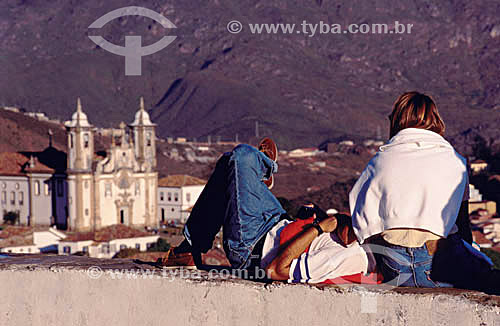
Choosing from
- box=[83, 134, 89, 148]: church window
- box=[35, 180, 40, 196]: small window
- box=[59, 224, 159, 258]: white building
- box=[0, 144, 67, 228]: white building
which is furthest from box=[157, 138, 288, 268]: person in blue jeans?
box=[35, 180, 40, 196]: small window

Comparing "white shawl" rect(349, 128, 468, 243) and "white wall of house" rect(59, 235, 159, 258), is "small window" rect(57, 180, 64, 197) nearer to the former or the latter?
"white wall of house" rect(59, 235, 159, 258)

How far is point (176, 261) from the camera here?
13.0 ft

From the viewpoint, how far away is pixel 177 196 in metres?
73.8

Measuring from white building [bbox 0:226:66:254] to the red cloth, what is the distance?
151ft

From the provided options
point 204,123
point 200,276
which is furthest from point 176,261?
point 204,123

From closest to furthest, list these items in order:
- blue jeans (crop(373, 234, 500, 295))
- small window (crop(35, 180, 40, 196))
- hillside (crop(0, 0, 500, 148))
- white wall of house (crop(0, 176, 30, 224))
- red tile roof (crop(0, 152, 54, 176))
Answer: blue jeans (crop(373, 234, 500, 295)) → small window (crop(35, 180, 40, 196)) → white wall of house (crop(0, 176, 30, 224)) → red tile roof (crop(0, 152, 54, 176)) → hillside (crop(0, 0, 500, 148))

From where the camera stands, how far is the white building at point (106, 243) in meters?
51.6

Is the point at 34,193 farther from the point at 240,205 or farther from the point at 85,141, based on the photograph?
the point at 240,205

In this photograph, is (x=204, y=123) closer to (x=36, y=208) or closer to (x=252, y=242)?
(x=36, y=208)

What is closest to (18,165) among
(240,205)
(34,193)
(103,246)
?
(34,193)

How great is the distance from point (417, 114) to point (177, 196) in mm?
70623

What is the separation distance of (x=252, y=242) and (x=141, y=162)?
2804 inches

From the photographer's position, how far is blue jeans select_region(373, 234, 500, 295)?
3.36m

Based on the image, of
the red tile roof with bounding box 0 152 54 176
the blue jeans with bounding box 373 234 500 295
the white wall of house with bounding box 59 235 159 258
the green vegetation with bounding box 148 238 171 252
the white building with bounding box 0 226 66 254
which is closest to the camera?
the blue jeans with bounding box 373 234 500 295
